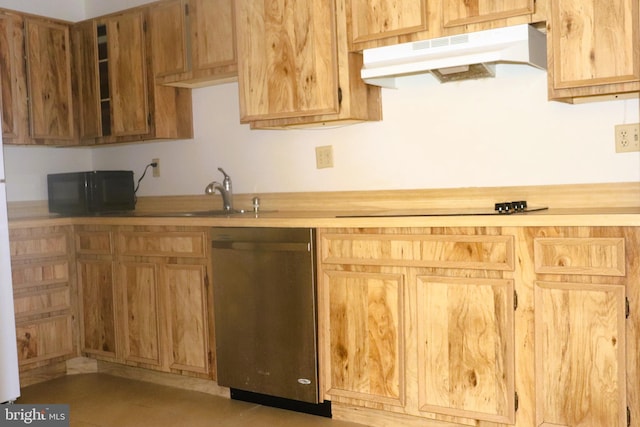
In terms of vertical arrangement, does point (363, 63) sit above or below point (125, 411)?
above

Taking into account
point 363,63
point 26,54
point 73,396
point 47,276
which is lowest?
point 73,396

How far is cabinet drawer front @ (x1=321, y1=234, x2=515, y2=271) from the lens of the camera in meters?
2.48

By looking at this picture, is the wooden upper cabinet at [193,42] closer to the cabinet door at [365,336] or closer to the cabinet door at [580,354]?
the cabinet door at [365,336]

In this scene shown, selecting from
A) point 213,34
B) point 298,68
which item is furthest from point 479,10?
point 213,34

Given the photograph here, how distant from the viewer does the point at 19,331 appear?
3686mm

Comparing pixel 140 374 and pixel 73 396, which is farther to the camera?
pixel 140 374

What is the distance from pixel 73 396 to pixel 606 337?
2654 millimetres

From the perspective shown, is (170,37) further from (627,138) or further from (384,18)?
(627,138)

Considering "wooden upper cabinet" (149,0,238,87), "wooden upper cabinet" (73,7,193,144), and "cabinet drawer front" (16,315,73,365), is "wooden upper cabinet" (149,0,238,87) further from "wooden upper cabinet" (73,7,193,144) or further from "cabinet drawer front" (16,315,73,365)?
"cabinet drawer front" (16,315,73,365)

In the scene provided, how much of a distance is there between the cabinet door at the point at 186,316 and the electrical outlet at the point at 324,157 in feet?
2.67

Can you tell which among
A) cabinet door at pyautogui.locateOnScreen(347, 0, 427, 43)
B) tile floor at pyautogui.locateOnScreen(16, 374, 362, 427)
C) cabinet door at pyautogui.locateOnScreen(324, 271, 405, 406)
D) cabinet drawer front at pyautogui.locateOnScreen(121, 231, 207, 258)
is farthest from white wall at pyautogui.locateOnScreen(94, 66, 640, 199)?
tile floor at pyautogui.locateOnScreen(16, 374, 362, 427)

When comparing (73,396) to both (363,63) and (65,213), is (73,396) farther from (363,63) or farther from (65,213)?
(363,63)

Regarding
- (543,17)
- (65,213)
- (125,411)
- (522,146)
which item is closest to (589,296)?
(522,146)

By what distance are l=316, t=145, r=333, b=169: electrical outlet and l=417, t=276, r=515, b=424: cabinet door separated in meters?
1.06
